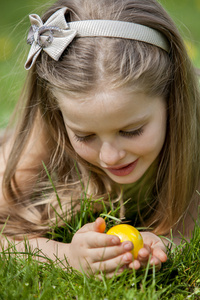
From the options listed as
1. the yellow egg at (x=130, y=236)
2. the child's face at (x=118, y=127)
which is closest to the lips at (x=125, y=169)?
the child's face at (x=118, y=127)

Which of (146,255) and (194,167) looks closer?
(146,255)

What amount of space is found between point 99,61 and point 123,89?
16 cm

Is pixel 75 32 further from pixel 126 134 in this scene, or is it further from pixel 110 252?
pixel 110 252

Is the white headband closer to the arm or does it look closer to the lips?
the lips

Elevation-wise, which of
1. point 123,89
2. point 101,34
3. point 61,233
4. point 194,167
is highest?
point 101,34

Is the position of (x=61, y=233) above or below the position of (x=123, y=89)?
below

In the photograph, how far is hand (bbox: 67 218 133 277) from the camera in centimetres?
180

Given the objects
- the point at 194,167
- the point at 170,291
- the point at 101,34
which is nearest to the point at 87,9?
the point at 101,34

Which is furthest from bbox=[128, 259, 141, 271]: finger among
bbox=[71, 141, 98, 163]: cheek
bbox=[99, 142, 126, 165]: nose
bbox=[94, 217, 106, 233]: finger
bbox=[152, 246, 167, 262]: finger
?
bbox=[71, 141, 98, 163]: cheek

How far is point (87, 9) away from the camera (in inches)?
86.2

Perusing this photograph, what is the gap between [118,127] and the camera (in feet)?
6.67

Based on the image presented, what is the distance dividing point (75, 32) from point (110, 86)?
0.30 meters

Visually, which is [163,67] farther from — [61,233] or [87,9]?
[61,233]

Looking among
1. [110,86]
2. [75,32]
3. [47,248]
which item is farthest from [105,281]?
[75,32]
